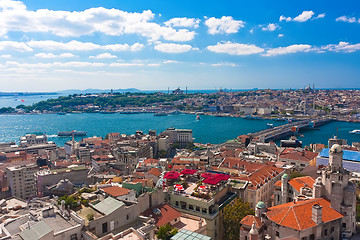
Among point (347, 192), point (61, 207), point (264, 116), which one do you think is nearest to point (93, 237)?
point (61, 207)

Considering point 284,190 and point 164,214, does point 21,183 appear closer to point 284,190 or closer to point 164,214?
point 164,214

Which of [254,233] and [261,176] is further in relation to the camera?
[261,176]

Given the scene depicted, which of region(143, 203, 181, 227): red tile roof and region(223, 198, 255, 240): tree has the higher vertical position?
region(143, 203, 181, 227): red tile roof

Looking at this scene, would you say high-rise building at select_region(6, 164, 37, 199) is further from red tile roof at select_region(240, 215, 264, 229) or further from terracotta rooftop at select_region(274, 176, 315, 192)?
terracotta rooftop at select_region(274, 176, 315, 192)

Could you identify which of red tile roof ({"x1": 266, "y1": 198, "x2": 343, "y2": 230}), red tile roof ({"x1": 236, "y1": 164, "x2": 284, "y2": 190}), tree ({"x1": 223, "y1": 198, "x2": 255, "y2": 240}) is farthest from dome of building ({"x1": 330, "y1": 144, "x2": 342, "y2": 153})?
red tile roof ({"x1": 236, "y1": 164, "x2": 284, "y2": 190})

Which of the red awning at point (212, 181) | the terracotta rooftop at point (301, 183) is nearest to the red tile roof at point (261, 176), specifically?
the terracotta rooftop at point (301, 183)

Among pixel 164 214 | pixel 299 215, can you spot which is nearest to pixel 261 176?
pixel 299 215
